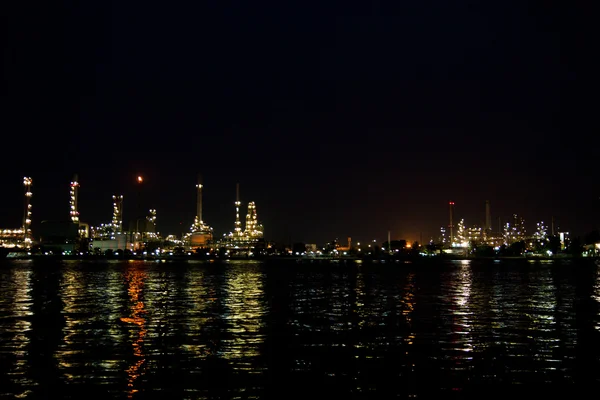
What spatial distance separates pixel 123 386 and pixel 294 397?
4272mm

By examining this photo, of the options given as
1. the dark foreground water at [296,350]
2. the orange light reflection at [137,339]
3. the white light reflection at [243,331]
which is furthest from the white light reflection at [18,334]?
the white light reflection at [243,331]

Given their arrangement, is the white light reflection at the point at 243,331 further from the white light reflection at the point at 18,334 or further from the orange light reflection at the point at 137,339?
the white light reflection at the point at 18,334

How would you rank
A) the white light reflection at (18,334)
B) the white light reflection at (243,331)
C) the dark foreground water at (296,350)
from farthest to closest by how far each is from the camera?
the white light reflection at (243,331), the white light reflection at (18,334), the dark foreground water at (296,350)

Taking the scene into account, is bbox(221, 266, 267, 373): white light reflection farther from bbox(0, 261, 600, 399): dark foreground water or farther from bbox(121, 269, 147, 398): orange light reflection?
bbox(121, 269, 147, 398): orange light reflection

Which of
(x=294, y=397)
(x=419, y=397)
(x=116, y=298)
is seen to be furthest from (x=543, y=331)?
(x=116, y=298)

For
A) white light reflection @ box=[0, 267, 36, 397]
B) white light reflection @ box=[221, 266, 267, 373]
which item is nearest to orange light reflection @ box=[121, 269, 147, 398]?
white light reflection @ box=[0, 267, 36, 397]

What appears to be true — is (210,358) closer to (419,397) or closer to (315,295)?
(419,397)

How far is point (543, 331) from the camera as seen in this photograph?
24.6m

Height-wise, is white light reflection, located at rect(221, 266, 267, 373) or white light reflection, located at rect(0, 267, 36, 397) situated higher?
white light reflection, located at rect(0, 267, 36, 397)

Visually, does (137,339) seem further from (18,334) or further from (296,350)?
(296,350)

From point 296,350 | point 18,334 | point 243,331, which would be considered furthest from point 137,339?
point 296,350

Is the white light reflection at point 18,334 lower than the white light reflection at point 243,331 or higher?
higher

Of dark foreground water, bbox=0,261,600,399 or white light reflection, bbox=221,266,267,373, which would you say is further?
white light reflection, bbox=221,266,267,373

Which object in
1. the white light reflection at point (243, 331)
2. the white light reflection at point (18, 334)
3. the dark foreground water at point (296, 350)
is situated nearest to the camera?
the dark foreground water at point (296, 350)
